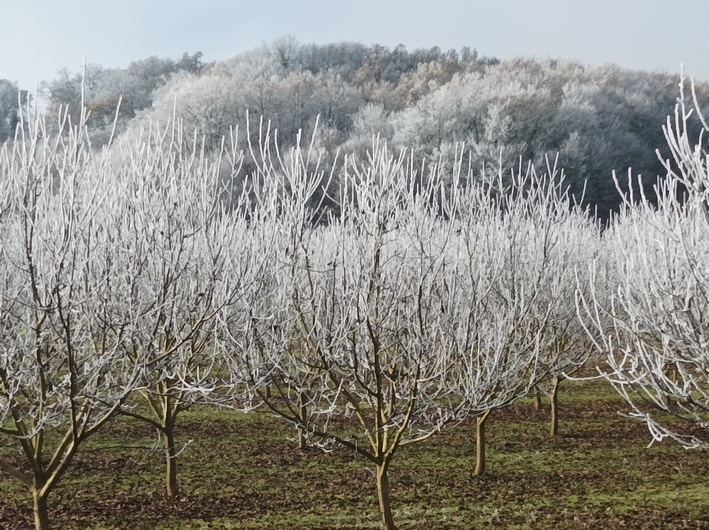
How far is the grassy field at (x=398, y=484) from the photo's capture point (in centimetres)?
698

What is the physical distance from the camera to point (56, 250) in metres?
4.39

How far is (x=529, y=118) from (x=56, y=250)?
34074 millimetres

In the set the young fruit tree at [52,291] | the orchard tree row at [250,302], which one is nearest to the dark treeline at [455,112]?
the orchard tree row at [250,302]

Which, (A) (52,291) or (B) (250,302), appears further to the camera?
(B) (250,302)

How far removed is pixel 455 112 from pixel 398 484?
30.4 metres

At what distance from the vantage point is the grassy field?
6977mm

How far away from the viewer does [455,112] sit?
118ft

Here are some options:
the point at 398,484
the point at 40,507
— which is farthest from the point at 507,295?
the point at 40,507

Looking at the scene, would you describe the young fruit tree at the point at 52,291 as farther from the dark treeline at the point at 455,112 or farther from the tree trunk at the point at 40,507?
the dark treeline at the point at 455,112

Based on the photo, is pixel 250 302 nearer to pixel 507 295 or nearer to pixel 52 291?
pixel 52 291

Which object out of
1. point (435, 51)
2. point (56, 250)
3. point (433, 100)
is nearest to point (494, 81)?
point (433, 100)

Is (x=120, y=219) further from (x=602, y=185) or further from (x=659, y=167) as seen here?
(x=659, y=167)

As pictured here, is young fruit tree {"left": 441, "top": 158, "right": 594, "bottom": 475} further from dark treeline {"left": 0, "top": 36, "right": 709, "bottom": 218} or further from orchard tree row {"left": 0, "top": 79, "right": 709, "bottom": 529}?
dark treeline {"left": 0, "top": 36, "right": 709, "bottom": 218}

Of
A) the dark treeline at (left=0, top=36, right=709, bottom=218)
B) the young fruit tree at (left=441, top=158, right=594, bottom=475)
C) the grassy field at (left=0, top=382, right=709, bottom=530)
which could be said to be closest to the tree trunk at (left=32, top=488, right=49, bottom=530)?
the grassy field at (left=0, top=382, right=709, bottom=530)
